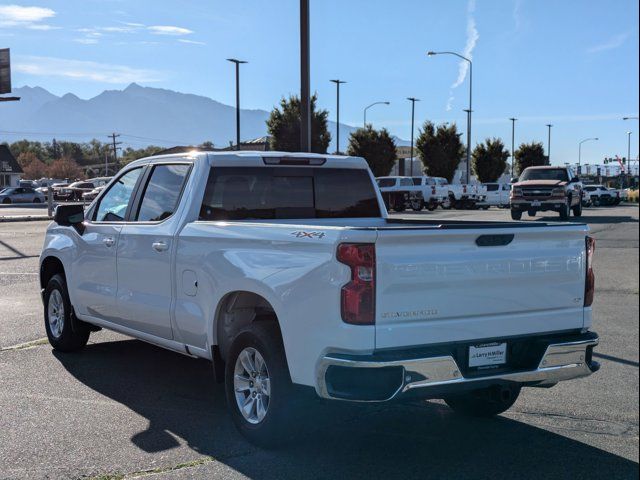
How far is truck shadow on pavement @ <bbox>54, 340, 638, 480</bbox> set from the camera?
15.1 ft

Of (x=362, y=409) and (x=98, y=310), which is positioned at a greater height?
(x=98, y=310)

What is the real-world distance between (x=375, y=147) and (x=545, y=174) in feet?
109

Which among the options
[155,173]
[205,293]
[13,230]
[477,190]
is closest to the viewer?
[205,293]

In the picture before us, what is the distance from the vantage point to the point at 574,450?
16.2 ft

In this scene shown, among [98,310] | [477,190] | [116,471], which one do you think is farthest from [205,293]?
[477,190]

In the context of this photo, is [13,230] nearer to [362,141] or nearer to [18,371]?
[18,371]

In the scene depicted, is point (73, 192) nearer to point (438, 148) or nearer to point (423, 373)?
point (438, 148)

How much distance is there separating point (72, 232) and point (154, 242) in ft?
6.03

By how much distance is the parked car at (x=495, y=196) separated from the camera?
159ft

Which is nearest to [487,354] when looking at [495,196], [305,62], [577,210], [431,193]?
[305,62]

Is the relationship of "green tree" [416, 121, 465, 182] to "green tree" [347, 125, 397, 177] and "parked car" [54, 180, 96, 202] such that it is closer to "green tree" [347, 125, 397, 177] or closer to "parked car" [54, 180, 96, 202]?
"green tree" [347, 125, 397, 177]

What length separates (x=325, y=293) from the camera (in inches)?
170

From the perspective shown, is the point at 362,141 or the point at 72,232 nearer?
the point at 72,232

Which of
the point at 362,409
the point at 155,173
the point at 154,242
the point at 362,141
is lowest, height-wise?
the point at 362,409
